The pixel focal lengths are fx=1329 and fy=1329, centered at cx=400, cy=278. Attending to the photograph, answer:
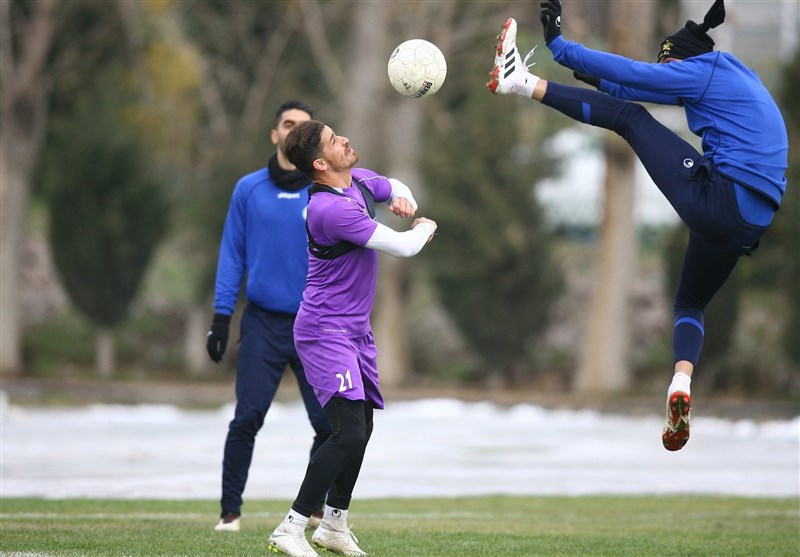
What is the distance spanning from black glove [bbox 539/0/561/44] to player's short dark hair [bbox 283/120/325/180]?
134cm

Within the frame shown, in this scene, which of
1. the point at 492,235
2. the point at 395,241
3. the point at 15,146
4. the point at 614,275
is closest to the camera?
the point at 395,241

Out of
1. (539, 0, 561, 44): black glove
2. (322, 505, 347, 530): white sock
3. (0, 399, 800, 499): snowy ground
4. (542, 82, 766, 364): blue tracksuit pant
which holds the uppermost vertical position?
(539, 0, 561, 44): black glove

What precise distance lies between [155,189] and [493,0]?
31.5 feet

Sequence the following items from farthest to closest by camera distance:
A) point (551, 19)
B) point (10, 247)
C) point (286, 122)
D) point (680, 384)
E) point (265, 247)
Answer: point (10, 247)
point (286, 122)
point (265, 247)
point (680, 384)
point (551, 19)

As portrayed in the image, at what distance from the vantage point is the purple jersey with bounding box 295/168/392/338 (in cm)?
710

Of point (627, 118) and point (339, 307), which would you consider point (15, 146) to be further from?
point (627, 118)

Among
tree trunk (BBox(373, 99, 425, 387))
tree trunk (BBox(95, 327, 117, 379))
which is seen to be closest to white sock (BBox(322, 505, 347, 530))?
tree trunk (BBox(373, 99, 425, 387))

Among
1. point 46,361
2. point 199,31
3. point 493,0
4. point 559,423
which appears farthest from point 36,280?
point 559,423

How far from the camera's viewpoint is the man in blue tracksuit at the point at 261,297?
8.75 meters

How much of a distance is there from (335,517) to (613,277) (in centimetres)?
1868

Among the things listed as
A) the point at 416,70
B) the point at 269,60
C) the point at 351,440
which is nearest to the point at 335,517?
the point at 351,440

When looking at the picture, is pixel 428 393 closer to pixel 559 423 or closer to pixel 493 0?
pixel 559 423

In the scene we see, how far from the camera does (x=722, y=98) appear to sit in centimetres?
715

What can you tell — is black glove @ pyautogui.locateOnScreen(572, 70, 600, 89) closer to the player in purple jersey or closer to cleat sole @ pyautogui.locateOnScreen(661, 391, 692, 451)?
the player in purple jersey
